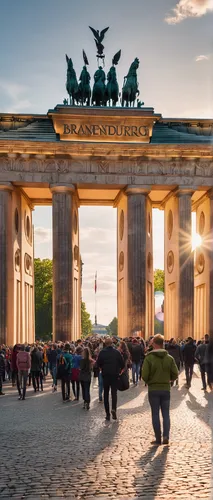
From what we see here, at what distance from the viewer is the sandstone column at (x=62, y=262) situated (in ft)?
158

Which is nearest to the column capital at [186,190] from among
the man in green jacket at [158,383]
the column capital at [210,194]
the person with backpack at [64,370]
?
the column capital at [210,194]

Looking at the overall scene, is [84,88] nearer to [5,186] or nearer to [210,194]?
[5,186]

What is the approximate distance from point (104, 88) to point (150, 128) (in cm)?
563

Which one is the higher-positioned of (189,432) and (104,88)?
(104,88)

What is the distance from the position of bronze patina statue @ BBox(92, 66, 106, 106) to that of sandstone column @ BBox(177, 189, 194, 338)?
980cm

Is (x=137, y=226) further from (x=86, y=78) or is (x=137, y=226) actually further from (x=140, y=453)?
(x=140, y=453)

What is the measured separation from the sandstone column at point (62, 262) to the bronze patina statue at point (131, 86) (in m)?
8.99

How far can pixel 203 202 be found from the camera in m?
54.1

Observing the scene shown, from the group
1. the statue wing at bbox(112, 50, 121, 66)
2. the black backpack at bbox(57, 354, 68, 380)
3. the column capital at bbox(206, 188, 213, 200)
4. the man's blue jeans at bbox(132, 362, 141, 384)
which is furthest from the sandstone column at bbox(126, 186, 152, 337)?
the black backpack at bbox(57, 354, 68, 380)

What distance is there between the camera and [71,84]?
52344 millimetres

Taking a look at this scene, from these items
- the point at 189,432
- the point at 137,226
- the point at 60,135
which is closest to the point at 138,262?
the point at 137,226

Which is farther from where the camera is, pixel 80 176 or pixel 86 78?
pixel 86 78

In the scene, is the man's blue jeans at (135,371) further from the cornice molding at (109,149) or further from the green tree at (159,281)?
the green tree at (159,281)

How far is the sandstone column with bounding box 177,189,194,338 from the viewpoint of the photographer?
48938 mm
